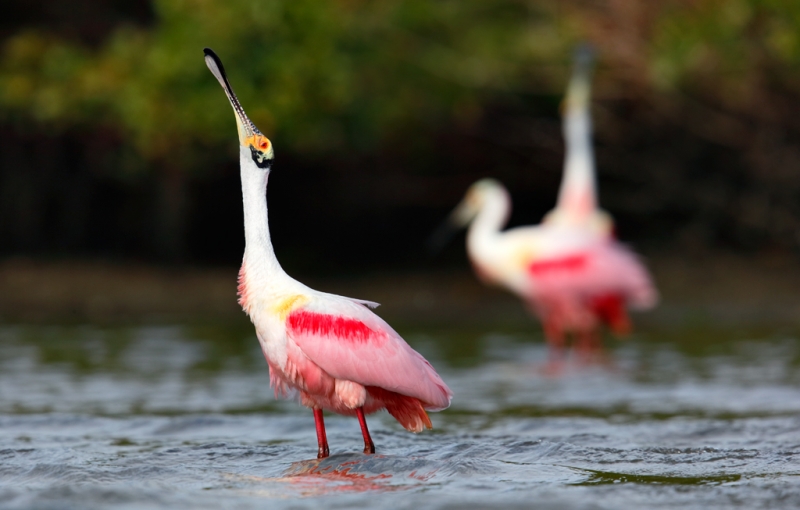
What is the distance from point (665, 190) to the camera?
67.2 ft

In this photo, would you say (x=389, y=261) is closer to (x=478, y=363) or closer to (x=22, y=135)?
(x=22, y=135)

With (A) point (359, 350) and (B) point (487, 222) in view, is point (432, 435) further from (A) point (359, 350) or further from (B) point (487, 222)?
(B) point (487, 222)

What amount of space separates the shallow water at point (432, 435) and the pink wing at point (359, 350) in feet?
1.15

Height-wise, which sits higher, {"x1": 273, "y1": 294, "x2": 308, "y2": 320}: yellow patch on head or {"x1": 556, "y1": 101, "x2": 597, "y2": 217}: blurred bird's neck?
{"x1": 556, "y1": 101, "x2": 597, "y2": 217}: blurred bird's neck

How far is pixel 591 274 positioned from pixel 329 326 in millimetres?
7211

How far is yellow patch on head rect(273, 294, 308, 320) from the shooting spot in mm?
6176

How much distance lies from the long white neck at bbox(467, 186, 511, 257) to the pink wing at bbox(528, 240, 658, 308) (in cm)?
63

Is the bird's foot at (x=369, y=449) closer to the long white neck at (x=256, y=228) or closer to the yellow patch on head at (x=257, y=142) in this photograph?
the long white neck at (x=256, y=228)

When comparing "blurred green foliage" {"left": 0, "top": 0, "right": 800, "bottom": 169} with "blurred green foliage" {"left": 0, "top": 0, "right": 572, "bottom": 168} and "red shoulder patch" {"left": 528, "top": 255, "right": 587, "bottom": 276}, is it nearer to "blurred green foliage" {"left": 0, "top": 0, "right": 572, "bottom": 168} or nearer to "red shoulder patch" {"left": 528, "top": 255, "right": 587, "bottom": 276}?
"blurred green foliage" {"left": 0, "top": 0, "right": 572, "bottom": 168}

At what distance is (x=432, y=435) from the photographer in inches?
295

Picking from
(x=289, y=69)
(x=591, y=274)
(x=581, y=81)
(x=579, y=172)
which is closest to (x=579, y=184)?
(x=579, y=172)

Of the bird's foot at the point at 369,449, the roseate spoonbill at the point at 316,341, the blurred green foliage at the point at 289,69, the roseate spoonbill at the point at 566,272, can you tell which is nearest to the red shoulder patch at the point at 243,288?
the roseate spoonbill at the point at 316,341

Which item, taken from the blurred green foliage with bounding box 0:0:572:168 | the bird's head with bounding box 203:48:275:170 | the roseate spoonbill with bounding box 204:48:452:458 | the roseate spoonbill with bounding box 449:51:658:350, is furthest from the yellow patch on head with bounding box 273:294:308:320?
the blurred green foliage with bounding box 0:0:572:168

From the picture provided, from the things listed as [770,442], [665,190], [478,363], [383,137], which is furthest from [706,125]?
[770,442]
